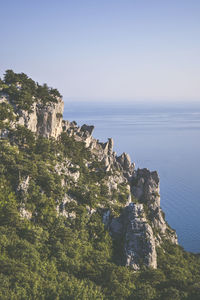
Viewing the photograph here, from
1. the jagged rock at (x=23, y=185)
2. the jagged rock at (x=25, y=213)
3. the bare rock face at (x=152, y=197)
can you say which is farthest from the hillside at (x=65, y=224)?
the bare rock face at (x=152, y=197)

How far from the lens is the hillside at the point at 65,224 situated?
89.6ft

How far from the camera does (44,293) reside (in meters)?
23.9

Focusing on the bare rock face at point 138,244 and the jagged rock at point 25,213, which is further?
the bare rock face at point 138,244

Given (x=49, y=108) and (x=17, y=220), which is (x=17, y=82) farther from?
(x=17, y=220)

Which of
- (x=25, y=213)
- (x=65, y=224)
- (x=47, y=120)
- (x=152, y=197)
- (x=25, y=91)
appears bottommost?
(x=65, y=224)

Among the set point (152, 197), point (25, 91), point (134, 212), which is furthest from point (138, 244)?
point (25, 91)

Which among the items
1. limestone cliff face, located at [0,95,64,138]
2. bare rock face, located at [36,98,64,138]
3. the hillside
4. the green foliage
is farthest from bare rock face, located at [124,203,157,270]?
the green foliage

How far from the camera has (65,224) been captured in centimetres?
3681

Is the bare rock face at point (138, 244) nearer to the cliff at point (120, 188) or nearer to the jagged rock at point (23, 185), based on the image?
the cliff at point (120, 188)

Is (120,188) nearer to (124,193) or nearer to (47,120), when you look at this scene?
(124,193)

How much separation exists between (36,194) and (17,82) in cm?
2965

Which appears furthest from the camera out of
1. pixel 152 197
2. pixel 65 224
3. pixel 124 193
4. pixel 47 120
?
pixel 152 197

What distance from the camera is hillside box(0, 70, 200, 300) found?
27319 mm

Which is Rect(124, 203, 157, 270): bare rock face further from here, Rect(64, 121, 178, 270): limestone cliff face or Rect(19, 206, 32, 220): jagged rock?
Rect(19, 206, 32, 220): jagged rock
